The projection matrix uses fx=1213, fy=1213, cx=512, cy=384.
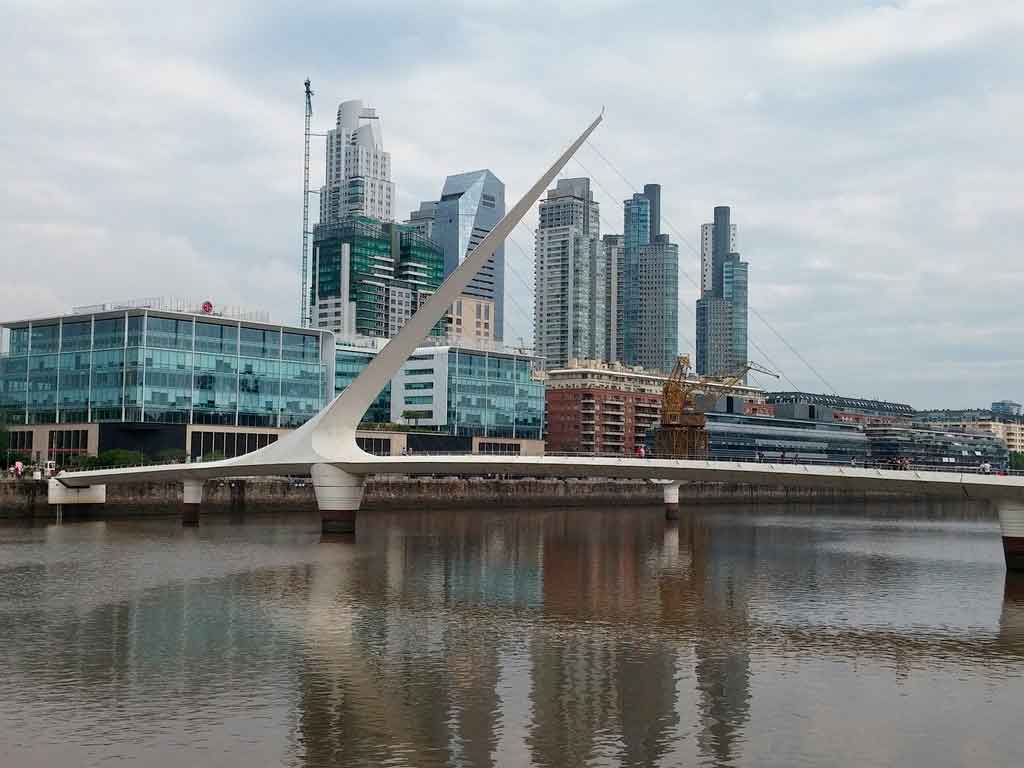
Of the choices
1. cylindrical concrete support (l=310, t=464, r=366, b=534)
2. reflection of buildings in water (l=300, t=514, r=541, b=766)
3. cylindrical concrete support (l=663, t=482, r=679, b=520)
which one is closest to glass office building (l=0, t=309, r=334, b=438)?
cylindrical concrete support (l=663, t=482, r=679, b=520)

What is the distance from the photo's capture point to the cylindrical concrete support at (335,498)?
4403cm

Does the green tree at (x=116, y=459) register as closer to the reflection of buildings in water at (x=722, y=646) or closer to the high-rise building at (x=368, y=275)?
the reflection of buildings in water at (x=722, y=646)

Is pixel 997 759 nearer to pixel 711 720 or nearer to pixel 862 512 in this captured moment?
pixel 711 720

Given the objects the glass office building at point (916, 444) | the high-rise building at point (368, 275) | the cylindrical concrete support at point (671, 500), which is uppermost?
the high-rise building at point (368, 275)

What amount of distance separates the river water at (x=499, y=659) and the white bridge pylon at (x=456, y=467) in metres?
2.60

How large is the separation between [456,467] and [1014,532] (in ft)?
57.1

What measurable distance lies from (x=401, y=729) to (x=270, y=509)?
4737cm

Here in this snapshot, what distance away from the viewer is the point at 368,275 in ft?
544

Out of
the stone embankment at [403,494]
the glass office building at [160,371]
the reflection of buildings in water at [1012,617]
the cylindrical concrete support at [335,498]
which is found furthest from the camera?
the glass office building at [160,371]

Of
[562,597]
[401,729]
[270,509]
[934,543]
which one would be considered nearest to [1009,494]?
[562,597]

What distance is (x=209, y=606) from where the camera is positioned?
25.2 m

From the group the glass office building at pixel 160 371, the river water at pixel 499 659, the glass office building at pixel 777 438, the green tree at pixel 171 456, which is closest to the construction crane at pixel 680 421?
the glass office building at pixel 777 438

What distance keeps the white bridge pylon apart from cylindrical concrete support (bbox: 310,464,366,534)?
0.12 ft

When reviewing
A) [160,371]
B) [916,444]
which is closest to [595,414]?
[916,444]
